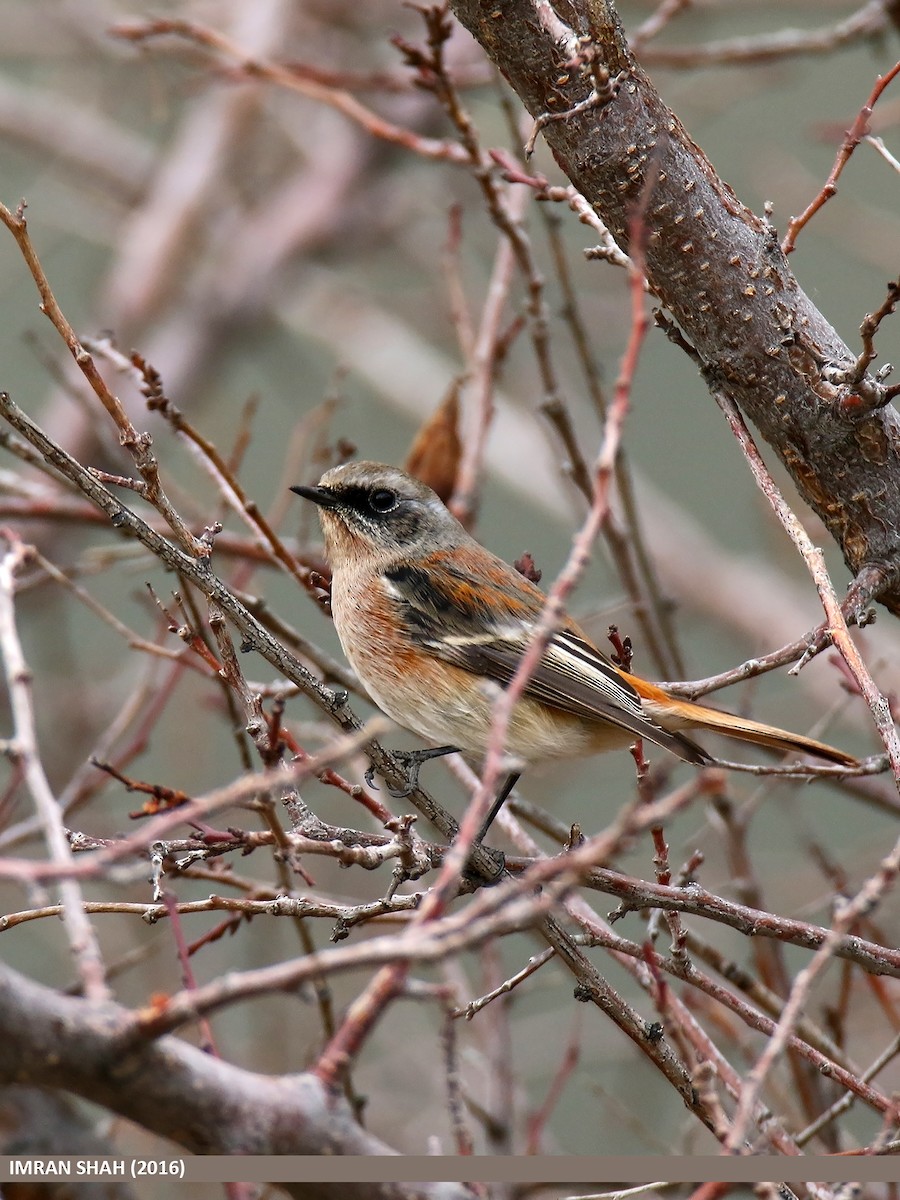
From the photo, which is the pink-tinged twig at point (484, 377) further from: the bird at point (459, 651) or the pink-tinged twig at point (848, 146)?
the pink-tinged twig at point (848, 146)

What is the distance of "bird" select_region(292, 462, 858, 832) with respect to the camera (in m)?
3.48

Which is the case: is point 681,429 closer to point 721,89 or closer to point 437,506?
point 721,89

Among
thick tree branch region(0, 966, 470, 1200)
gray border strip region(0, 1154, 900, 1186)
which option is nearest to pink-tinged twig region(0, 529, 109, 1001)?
thick tree branch region(0, 966, 470, 1200)

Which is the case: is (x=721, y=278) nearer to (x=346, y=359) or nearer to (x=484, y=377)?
(x=484, y=377)

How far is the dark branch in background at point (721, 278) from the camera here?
8.34ft

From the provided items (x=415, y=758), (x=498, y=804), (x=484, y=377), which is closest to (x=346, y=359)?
(x=484, y=377)

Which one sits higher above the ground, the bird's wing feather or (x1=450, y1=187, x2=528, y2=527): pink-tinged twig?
(x1=450, y1=187, x2=528, y2=527): pink-tinged twig

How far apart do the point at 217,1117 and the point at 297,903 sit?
0.74 metres

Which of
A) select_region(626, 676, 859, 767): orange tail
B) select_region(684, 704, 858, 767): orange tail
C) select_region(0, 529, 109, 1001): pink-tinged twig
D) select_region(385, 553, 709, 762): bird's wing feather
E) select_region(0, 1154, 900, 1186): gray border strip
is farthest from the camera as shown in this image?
select_region(385, 553, 709, 762): bird's wing feather

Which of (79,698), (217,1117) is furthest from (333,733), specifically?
(79,698)

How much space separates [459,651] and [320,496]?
74cm

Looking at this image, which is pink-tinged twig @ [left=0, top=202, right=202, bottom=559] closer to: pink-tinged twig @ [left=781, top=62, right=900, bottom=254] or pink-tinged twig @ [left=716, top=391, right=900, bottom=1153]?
pink-tinged twig @ [left=716, top=391, right=900, bottom=1153]

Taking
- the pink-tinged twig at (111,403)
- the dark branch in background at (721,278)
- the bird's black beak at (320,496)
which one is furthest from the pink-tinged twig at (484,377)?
the pink-tinged twig at (111,403)

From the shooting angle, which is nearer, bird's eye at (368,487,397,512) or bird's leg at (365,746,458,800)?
bird's leg at (365,746,458,800)
